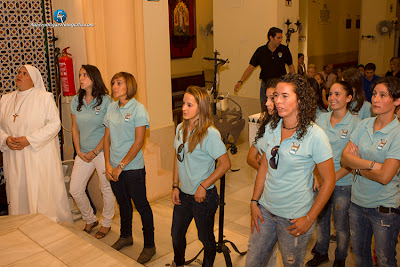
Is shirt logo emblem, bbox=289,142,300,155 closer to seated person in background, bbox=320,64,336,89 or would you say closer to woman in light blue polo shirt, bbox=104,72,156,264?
woman in light blue polo shirt, bbox=104,72,156,264

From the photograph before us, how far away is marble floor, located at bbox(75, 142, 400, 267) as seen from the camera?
3.79 m

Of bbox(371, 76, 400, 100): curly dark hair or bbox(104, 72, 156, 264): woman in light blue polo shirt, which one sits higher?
bbox(371, 76, 400, 100): curly dark hair

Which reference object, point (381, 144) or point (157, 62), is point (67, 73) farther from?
point (381, 144)

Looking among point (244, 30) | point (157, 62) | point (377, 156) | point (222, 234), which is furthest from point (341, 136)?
point (244, 30)

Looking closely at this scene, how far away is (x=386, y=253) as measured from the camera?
287cm

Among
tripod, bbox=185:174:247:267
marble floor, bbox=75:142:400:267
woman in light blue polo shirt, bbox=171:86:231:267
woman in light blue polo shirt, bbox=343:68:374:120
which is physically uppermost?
woman in light blue polo shirt, bbox=343:68:374:120

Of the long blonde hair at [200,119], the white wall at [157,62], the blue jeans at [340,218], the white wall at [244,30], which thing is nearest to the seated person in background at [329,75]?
the white wall at [244,30]

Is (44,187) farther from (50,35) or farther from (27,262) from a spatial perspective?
(50,35)

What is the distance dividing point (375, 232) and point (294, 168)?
0.91m

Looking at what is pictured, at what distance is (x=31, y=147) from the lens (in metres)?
4.11

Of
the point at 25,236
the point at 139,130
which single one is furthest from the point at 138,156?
the point at 25,236

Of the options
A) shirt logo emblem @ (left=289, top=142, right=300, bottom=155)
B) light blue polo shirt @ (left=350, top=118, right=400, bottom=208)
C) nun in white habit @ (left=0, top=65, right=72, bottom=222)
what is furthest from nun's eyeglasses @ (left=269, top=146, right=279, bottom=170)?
nun in white habit @ (left=0, top=65, right=72, bottom=222)

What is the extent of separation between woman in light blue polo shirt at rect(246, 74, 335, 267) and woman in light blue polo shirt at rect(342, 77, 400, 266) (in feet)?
1.73

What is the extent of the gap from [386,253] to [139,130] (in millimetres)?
2075
